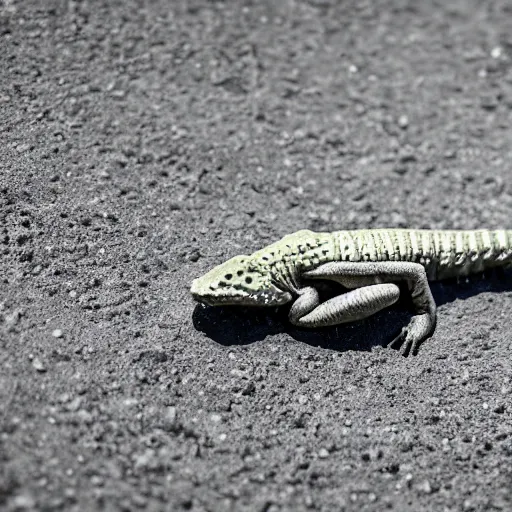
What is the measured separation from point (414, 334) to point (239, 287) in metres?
1.26

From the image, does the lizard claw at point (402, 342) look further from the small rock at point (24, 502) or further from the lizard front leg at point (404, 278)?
the small rock at point (24, 502)

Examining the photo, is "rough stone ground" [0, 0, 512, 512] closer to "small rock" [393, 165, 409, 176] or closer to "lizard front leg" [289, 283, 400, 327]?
"small rock" [393, 165, 409, 176]

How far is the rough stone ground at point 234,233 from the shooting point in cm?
430

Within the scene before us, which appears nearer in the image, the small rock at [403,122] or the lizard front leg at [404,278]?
the lizard front leg at [404,278]

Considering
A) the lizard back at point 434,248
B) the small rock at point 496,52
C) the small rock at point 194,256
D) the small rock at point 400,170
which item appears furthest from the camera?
the small rock at point 496,52

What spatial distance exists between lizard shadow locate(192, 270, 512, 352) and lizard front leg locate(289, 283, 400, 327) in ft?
0.37

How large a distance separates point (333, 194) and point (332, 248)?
0.98 m

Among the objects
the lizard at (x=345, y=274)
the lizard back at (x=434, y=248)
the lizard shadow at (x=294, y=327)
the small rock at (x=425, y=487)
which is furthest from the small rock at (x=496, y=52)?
the small rock at (x=425, y=487)

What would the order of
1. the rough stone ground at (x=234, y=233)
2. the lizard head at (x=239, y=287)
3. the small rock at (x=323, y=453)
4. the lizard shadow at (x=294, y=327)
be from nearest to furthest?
the rough stone ground at (x=234, y=233) → the small rock at (x=323, y=453) → the lizard head at (x=239, y=287) → the lizard shadow at (x=294, y=327)

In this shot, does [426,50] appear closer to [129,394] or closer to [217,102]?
[217,102]

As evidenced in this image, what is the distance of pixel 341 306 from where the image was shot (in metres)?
4.91

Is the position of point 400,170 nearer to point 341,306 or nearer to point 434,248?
point 434,248

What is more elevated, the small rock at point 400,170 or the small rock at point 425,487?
the small rock at point 400,170

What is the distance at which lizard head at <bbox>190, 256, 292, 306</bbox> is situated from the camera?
4.83 meters
